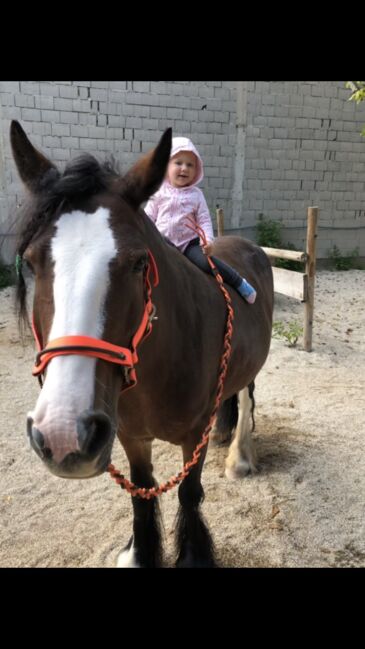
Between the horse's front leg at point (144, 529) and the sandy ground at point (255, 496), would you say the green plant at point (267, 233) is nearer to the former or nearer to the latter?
the sandy ground at point (255, 496)

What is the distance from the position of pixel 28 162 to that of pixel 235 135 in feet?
28.6

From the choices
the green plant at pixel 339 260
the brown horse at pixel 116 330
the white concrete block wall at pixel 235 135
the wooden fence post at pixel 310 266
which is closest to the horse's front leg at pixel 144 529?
the brown horse at pixel 116 330

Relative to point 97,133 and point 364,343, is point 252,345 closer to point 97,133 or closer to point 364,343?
point 364,343

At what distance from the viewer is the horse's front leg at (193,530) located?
2312 millimetres

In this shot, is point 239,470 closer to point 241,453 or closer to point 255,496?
point 241,453

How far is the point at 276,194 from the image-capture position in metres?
10.1

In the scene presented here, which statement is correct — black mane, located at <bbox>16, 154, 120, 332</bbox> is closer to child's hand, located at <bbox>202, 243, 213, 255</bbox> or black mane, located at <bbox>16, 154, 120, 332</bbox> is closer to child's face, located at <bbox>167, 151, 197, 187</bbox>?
child's hand, located at <bbox>202, 243, 213, 255</bbox>

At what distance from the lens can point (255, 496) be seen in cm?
312

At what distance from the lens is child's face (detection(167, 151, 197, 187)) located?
9.61ft

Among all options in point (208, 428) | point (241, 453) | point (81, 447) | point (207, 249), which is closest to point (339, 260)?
point (241, 453)

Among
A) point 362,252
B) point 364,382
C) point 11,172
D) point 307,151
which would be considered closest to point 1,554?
point 364,382

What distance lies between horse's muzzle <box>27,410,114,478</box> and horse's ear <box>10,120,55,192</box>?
2.80 feet

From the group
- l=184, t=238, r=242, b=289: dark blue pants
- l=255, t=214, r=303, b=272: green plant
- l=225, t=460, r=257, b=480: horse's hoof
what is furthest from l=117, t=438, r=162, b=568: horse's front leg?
l=255, t=214, r=303, b=272: green plant
